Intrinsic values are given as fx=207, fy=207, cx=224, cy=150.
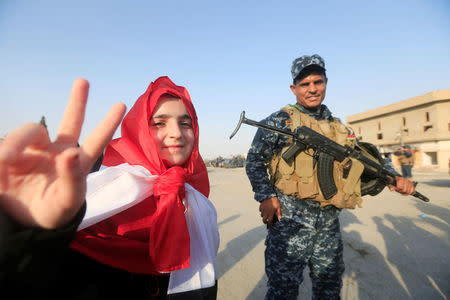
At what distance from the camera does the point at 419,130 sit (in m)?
25.1

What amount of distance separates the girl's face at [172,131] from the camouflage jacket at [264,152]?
100 centimetres

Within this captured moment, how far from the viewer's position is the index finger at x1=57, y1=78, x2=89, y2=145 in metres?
0.59

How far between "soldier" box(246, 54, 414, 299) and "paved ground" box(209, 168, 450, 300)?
77 centimetres

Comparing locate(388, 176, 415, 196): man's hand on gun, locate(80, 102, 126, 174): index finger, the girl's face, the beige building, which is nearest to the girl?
the girl's face

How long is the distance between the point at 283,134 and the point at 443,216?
5.35 meters

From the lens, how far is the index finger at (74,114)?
594 mm

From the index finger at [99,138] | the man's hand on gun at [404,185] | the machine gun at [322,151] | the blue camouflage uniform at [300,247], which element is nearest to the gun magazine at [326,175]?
the machine gun at [322,151]

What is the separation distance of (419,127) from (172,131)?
112 feet

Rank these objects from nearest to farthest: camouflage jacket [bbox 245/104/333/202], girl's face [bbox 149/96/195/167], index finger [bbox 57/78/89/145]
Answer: index finger [bbox 57/78/89/145], girl's face [bbox 149/96/195/167], camouflage jacket [bbox 245/104/333/202]

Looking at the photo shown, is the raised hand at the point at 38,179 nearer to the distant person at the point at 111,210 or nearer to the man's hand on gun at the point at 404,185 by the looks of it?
the distant person at the point at 111,210

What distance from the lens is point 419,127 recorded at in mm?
25172

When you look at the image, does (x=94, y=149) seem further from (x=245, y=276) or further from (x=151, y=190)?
(x=245, y=276)

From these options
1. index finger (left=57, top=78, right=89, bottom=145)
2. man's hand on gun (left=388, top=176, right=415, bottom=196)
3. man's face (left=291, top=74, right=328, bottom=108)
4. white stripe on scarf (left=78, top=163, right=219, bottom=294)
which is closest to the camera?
index finger (left=57, top=78, right=89, bottom=145)

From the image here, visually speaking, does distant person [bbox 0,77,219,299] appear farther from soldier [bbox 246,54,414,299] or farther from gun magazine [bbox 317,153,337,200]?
gun magazine [bbox 317,153,337,200]
